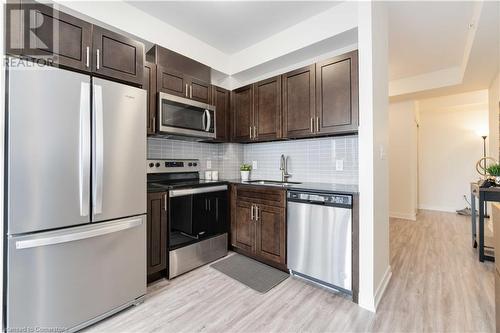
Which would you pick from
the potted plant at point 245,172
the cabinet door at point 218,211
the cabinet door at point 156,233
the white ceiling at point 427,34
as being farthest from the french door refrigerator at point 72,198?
the white ceiling at point 427,34

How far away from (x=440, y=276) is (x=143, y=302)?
289 centimetres

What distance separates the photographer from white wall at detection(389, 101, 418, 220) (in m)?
4.81

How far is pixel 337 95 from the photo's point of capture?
2.28 meters

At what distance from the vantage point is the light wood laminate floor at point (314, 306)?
1.63 meters

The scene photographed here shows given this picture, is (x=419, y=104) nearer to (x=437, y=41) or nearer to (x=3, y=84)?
(x=437, y=41)

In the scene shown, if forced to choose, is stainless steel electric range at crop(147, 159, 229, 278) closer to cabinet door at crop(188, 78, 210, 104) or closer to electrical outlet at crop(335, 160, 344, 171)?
cabinet door at crop(188, 78, 210, 104)

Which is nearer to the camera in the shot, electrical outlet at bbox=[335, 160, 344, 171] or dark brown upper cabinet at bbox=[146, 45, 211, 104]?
dark brown upper cabinet at bbox=[146, 45, 211, 104]

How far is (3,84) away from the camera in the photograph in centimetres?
132

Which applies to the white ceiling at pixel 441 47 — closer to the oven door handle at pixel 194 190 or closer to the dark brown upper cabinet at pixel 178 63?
the dark brown upper cabinet at pixel 178 63

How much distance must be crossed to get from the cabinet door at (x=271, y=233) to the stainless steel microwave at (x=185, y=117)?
1.16m

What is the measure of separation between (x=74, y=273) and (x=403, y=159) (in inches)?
225

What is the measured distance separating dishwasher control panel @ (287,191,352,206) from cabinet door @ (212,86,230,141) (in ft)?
4.39

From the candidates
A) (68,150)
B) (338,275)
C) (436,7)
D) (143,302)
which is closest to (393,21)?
(436,7)
